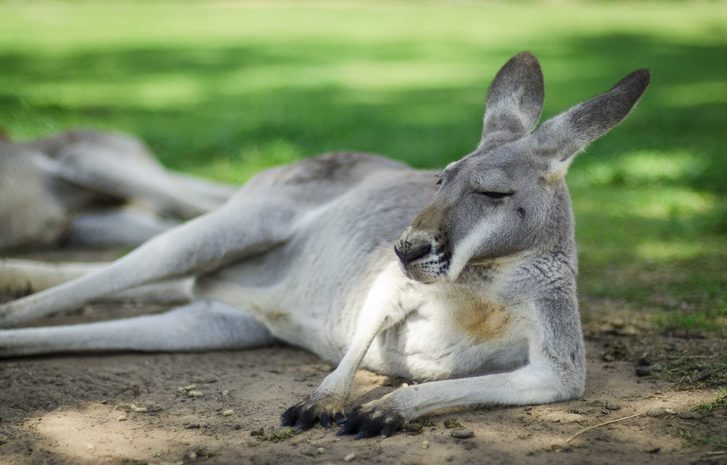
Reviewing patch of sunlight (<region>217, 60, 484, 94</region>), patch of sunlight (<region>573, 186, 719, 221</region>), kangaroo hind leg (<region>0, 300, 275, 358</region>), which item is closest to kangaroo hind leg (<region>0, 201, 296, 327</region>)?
kangaroo hind leg (<region>0, 300, 275, 358</region>)

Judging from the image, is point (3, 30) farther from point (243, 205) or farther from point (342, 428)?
point (342, 428)

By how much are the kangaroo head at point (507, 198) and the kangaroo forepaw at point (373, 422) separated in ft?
1.50

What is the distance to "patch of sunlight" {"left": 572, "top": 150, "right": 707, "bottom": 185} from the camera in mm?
7555

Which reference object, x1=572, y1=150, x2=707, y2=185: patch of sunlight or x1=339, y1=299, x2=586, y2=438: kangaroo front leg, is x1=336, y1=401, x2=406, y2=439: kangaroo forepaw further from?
x1=572, y1=150, x2=707, y2=185: patch of sunlight

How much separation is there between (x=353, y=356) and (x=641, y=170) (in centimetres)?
481

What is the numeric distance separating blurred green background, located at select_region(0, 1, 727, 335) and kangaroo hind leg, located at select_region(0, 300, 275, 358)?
1726 millimetres

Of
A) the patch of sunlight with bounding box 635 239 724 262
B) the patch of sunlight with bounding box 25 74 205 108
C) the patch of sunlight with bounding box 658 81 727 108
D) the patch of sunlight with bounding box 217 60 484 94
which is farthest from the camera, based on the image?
the patch of sunlight with bounding box 217 60 484 94

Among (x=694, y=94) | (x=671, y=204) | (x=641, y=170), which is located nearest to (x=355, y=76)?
(x=694, y=94)

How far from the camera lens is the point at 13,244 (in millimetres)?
5949

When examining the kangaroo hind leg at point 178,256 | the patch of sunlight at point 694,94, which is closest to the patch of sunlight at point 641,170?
the patch of sunlight at point 694,94

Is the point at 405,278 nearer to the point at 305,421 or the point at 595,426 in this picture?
the point at 305,421

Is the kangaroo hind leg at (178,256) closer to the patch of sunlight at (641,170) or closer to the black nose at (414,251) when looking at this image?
the black nose at (414,251)

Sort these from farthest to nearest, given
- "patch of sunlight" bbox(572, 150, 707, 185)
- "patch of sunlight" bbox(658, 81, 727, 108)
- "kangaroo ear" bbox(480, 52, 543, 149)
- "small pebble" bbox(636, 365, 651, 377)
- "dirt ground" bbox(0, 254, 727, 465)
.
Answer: "patch of sunlight" bbox(658, 81, 727, 108) < "patch of sunlight" bbox(572, 150, 707, 185) < "kangaroo ear" bbox(480, 52, 543, 149) < "small pebble" bbox(636, 365, 651, 377) < "dirt ground" bbox(0, 254, 727, 465)

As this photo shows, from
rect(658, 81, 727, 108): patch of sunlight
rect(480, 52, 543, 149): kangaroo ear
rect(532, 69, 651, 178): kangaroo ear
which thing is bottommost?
rect(532, 69, 651, 178): kangaroo ear
